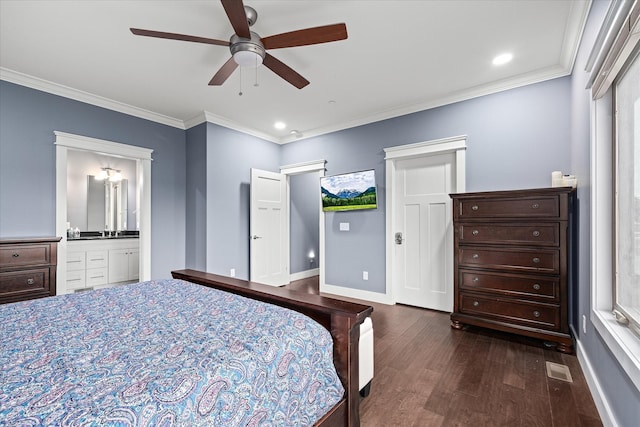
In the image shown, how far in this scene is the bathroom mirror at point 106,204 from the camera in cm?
534

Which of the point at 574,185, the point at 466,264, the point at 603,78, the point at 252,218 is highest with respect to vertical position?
the point at 603,78

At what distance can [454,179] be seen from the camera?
A: 140 inches

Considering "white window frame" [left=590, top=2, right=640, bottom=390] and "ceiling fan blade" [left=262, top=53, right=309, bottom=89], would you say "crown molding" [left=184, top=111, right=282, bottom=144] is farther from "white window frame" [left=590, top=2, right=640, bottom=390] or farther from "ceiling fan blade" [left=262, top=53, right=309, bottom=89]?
"white window frame" [left=590, top=2, right=640, bottom=390]

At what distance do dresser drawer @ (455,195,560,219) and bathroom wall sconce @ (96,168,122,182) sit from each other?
5.95 m

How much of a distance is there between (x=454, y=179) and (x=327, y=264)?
2.24 m

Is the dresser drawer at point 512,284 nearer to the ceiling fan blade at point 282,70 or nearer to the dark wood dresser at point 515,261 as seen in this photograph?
the dark wood dresser at point 515,261

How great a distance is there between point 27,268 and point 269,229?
9.26 ft

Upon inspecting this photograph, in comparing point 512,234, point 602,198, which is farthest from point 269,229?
point 602,198

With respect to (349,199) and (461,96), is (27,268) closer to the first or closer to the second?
(349,199)

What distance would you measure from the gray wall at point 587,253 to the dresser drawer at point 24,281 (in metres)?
4.40

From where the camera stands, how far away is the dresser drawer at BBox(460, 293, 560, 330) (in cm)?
250

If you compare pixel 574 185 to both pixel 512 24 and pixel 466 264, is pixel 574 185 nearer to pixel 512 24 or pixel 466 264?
pixel 466 264

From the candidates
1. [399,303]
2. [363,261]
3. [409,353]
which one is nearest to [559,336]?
[409,353]

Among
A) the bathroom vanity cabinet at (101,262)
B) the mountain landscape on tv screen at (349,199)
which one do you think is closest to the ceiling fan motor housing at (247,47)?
the mountain landscape on tv screen at (349,199)
